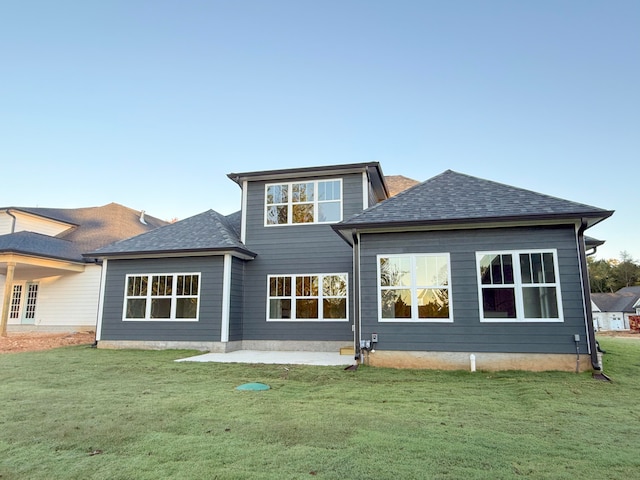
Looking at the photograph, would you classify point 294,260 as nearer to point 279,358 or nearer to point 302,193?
point 302,193

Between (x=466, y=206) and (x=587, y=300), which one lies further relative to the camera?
(x=466, y=206)

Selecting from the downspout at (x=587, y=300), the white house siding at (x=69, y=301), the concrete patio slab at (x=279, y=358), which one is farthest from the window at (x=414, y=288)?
the white house siding at (x=69, y=301)

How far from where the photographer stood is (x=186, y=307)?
1078 centimetres

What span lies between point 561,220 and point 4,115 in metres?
18.0

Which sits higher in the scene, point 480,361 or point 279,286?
point 279,286

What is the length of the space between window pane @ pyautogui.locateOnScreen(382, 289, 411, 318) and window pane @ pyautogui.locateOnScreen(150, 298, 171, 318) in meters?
6.52

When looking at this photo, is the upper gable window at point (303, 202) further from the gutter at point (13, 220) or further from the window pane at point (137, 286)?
the gutter at point (13, 220)

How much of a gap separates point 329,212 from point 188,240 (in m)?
4.31

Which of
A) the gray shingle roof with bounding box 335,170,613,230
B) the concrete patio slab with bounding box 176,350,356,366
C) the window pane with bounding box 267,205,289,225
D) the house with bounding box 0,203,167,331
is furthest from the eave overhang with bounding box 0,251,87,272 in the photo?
the gray shingle roof with bounding box 335,170,613,230

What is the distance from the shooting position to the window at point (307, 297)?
10727 millimetres

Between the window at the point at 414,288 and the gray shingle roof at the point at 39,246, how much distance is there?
13.7m

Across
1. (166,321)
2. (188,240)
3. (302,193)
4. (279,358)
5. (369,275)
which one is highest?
(302,193)

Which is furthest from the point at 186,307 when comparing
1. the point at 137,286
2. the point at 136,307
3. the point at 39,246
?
the point at 39,246

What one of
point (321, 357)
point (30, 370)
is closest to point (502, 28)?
point (321, 357)
